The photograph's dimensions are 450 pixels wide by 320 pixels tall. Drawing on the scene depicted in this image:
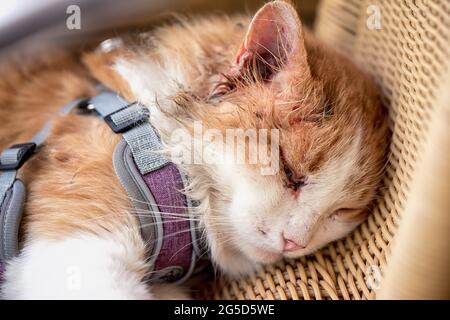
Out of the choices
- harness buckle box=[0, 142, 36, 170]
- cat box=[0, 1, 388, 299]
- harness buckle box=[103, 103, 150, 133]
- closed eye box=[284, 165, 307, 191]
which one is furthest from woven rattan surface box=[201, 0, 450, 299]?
harness buckle box=[0, 142, 36, 170]

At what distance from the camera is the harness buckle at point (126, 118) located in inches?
51.1

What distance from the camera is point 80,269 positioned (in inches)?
47.4

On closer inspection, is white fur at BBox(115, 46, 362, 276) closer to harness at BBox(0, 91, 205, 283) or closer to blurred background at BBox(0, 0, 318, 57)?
harness at BBox(0, 91, 205, 283)

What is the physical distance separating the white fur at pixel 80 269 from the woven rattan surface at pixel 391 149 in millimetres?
336

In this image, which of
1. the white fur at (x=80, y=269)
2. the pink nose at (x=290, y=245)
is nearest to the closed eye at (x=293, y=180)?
the pink nose at (x=290, y=245)

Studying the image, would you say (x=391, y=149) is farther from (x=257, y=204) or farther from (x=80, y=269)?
→ (x=80, y=269)

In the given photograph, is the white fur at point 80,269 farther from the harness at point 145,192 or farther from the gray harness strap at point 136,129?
the gray harness strap at point 136,129

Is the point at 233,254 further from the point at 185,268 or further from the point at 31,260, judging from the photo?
the point at 31,260

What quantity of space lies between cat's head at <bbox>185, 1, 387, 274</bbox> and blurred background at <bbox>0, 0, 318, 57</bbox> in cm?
42

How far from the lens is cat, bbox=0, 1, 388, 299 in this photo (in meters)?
1.22

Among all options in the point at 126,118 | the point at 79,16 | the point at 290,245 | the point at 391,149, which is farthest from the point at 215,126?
the point at 79,16

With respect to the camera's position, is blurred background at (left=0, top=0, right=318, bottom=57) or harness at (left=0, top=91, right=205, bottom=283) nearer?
harness at (left=0, top=91, right=205, bottom=283)

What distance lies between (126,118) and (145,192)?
0.19 m
